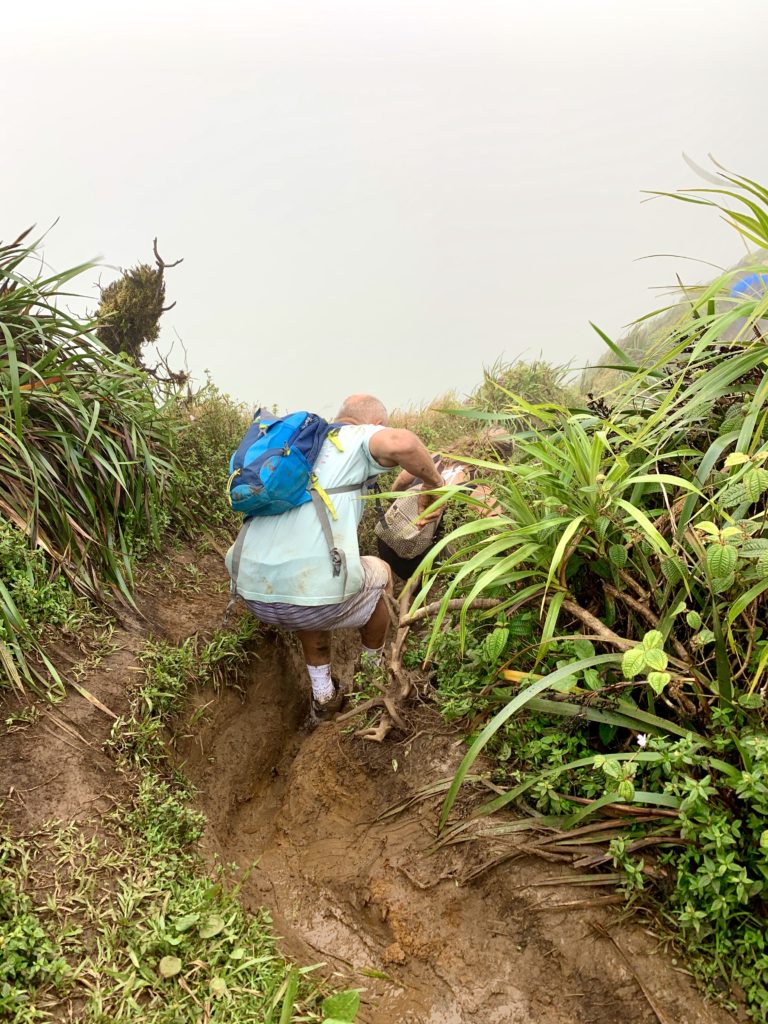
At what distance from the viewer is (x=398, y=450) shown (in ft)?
9.62

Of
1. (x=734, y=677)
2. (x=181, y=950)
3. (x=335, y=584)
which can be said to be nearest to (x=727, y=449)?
(x=734, y=677)

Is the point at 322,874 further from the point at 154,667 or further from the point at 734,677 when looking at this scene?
the point at 734,677

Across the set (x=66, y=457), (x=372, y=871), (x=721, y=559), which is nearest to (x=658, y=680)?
(x=721, y=559)

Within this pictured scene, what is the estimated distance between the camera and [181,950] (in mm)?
1819

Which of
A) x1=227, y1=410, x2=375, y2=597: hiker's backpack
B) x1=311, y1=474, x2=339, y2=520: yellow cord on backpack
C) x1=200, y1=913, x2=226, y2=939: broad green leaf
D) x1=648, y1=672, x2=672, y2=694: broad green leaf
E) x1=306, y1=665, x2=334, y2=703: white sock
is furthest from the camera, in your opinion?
x1=306, y1=665, x2=334, y2=703: white sock

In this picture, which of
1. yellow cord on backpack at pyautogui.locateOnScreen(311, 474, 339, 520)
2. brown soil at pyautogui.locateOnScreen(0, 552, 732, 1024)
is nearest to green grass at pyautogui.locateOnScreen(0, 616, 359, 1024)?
brown soil at pyautogui.locateOnScreen(0, 552, 732, 1024)

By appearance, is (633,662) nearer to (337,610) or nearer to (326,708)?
(337,610)

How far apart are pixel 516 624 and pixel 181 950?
1.38m

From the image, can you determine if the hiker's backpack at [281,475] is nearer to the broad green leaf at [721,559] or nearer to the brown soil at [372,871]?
the brown soil at [372,871]

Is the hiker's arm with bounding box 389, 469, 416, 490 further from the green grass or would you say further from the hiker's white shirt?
the green grass

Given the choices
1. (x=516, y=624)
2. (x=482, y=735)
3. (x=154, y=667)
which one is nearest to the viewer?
(x=482, y=735)

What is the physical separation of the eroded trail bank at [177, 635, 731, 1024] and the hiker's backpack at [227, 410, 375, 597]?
79 centimetres

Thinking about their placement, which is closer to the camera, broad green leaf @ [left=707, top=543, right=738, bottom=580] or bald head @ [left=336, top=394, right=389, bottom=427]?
broad green leaf @ [left=707, top=543, right=738, bottom=580]

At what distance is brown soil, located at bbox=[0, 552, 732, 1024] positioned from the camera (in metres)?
1.80
